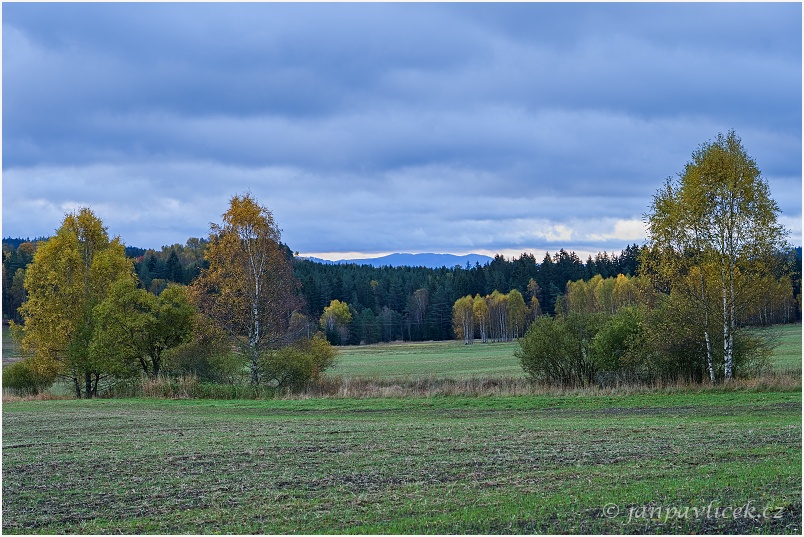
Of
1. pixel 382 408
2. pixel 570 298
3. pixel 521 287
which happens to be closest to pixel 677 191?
pixel 382 408

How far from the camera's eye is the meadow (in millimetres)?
10164

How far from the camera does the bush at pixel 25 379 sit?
44.4m

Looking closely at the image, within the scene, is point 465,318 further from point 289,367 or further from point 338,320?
point 289,367

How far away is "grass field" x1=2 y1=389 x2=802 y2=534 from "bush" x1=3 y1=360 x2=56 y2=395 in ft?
73.7

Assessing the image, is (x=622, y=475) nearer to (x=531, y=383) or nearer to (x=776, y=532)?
(x=776, y=532)

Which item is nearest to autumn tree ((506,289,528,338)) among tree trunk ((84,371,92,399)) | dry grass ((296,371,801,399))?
dry grass ((296,371,801,399))

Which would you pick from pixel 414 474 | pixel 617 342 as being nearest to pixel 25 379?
pixel 617 342

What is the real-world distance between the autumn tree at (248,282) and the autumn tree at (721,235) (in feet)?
66.2

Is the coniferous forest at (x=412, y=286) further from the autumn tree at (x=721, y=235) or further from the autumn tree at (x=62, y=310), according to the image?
the autumn tree at (x=721, y=235)

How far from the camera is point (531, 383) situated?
3841 centimetres

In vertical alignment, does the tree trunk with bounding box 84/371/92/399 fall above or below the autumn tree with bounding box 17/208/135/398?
below

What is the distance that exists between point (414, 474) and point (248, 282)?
93.2 feet

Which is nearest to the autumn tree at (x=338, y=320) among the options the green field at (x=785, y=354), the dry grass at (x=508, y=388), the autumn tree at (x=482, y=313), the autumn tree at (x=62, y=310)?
the autumn tree at (x=482, y=313)

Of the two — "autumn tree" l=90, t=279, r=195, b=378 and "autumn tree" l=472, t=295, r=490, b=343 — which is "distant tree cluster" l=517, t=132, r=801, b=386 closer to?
"autumn tree" l=90, t=279, r=195, b=378
